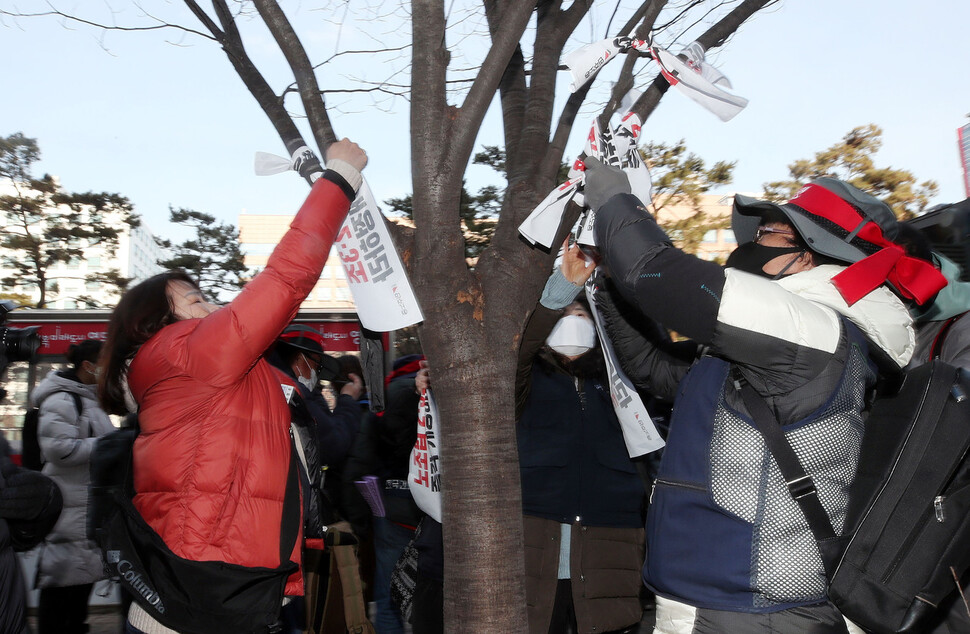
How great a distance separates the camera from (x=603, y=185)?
7.19 feet

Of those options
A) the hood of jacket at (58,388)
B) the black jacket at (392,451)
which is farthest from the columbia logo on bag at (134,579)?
the hood of jacket at (58,388)

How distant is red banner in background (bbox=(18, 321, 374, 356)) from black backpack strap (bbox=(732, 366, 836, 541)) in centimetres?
898

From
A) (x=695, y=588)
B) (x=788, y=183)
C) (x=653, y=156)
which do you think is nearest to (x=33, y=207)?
(x=653, y=156)

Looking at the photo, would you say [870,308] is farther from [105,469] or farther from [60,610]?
[60,610]

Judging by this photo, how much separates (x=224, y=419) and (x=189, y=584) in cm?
46

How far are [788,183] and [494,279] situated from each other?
14719mm

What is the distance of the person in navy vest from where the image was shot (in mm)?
1898

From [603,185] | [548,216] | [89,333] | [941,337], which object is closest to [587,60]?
[548,216]

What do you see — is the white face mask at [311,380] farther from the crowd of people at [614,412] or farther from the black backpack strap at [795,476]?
the black backpack strap at [795,476]

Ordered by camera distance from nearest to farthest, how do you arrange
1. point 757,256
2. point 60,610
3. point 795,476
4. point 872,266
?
point 795,476 < point 872,266 < point 757,256 < point 60,610

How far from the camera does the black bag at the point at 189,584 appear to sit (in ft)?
7.64

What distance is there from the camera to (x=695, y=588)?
76.9 inches

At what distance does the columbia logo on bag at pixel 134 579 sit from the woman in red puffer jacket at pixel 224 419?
0.27 feet

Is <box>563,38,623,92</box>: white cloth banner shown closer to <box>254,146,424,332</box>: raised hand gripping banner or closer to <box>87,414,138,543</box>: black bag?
<box>254,146,424,332</box>: raised hand gripping banner
